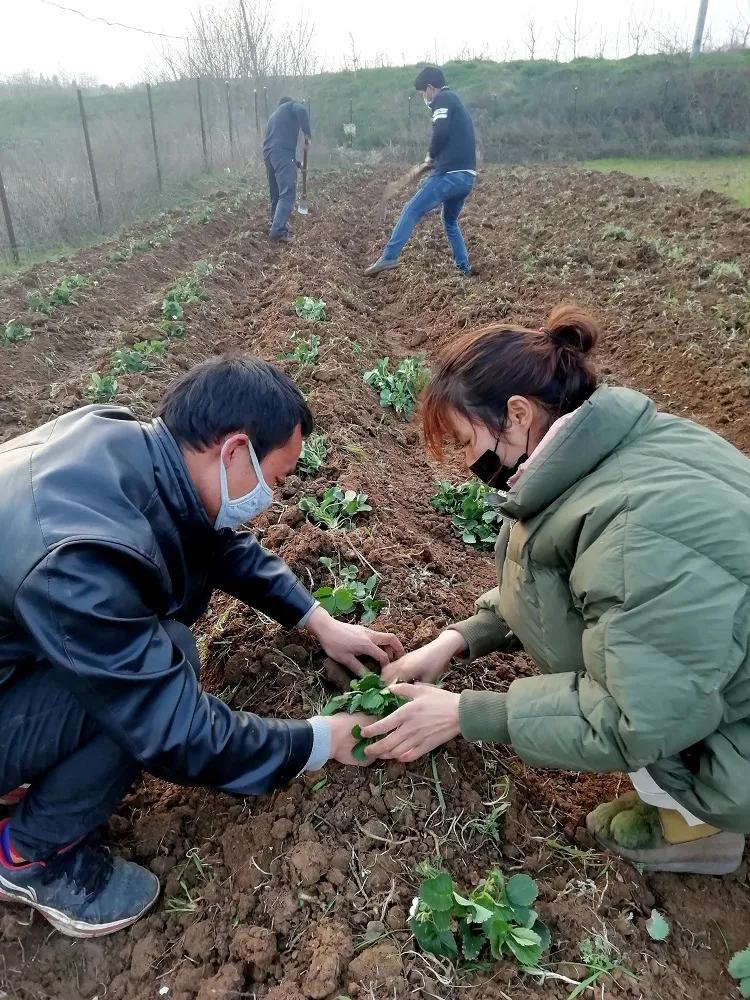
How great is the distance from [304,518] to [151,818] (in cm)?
158

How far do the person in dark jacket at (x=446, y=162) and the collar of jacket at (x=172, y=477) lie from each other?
8113mm

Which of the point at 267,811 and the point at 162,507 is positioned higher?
the point at 162,507

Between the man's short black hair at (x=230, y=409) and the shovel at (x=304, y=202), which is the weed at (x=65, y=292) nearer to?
the shovel at (x=304, y=202)

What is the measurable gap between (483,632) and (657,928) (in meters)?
0.99

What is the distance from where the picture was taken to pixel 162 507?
6.41 feet

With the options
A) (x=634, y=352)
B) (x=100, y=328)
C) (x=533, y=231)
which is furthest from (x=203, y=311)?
(x=533, y=231)

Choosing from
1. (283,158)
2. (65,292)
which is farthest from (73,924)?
(283,158)

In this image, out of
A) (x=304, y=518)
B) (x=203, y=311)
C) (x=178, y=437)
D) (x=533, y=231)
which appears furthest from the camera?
(x=533, y=231)

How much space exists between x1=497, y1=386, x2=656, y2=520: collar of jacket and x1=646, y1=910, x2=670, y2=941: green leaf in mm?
1218

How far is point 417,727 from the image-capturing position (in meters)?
2.09

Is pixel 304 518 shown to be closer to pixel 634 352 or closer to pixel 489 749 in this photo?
pixel 489 749

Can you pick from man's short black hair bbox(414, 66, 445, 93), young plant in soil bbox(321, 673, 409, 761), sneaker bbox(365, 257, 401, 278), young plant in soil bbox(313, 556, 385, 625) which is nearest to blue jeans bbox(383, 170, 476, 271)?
sneaker bbox(365, 257, 401, 278)

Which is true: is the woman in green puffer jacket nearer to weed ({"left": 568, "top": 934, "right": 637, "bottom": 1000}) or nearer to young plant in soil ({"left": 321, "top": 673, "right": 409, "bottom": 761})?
young plant in soil ({"left": 321, "top": 673, "right": 409, "bottom": 761})

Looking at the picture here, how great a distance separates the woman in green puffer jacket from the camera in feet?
5.48
